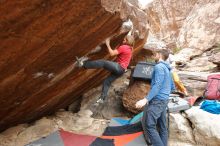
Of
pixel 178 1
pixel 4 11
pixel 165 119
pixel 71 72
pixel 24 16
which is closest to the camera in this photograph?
pixel 4 11

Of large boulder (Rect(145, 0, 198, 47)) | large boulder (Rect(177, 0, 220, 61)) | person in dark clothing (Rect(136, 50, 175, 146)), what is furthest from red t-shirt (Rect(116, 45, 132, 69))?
large boulder (Rect(145, 0, 198, 47))

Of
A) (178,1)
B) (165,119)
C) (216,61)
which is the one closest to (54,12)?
(165,119)

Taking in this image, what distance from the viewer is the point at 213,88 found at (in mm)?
10406

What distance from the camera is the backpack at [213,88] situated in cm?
1014

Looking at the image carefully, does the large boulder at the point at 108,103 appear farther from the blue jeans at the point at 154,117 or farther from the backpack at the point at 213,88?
the blue jeans at the point at 154,117

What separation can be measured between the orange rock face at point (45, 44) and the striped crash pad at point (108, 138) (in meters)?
0.97

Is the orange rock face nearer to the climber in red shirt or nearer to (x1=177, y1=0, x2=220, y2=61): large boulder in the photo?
the climber in red shirt

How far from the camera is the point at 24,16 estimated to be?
192 inches

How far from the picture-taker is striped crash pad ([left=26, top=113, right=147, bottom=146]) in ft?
26.4

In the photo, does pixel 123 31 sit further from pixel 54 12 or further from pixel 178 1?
pixel 178 1

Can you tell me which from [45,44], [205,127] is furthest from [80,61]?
[205,127]

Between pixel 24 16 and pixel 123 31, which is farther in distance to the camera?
pixel 123 31

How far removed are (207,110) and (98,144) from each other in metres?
2.90

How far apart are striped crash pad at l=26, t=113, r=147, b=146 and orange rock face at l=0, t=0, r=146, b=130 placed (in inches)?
38.2
